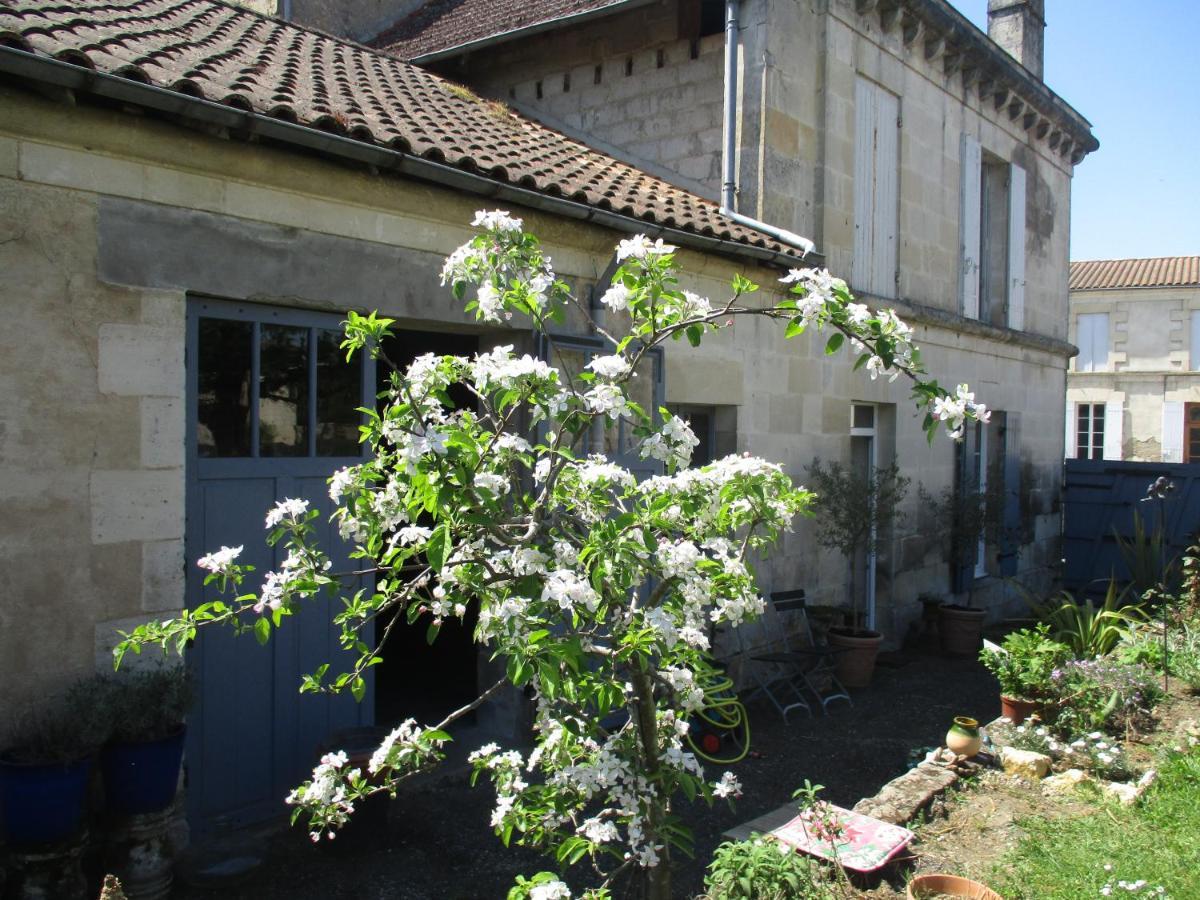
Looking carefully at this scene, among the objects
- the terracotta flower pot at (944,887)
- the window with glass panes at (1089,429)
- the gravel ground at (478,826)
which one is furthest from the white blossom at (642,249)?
the window with glass panes at (1089,429)

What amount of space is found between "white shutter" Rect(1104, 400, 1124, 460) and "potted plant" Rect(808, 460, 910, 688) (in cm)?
2315

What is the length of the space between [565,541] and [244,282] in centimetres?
290

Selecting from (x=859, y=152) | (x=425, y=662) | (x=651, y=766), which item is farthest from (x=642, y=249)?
(x=859, y=152)

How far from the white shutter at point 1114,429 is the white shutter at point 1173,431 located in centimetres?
115

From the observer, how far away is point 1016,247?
12.7 metres

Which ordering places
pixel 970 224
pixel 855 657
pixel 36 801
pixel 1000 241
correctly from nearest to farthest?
1. pixel 36 801
2. pixel 855 657
3. pixel 970 224
4. pixel 1000 241

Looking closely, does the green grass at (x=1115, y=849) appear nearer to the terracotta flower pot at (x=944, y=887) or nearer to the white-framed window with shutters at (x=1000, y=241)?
the terracotta flower pot at (x=944, y=887)

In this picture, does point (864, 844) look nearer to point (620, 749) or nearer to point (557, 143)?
point (620, 749)

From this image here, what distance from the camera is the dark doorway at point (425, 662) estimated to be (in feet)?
22.5

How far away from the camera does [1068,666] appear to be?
6.26m

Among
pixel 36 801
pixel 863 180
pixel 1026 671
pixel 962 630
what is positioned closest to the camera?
pixel 36 801

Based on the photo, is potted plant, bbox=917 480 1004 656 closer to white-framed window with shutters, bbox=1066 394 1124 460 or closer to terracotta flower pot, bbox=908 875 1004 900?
terracotta flower pot, bbox=908 875 1004 900

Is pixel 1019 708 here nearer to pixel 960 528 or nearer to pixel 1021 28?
pixel 960 528

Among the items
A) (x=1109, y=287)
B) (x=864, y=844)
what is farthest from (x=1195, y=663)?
(x=1109, y=287)
